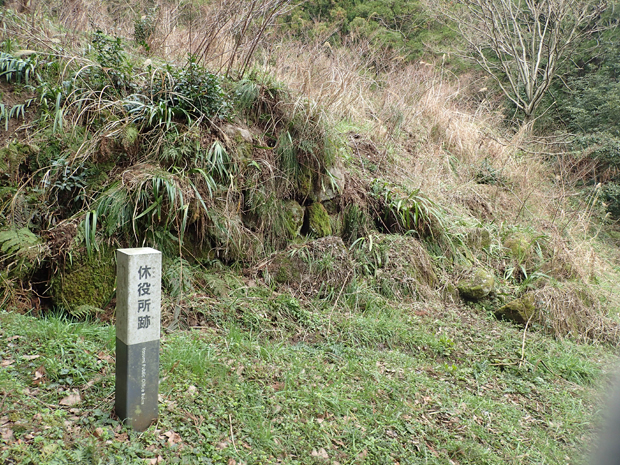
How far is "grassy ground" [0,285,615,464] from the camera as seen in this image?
258cm

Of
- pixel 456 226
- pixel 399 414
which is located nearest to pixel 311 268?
pixel 399 414

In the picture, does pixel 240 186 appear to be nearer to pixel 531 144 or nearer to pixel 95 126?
pixel 95 126

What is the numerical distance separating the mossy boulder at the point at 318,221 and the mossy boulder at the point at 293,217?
0.53 feet

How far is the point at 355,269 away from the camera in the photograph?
5340 mm

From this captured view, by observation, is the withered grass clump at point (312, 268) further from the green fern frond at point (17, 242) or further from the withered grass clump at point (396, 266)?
the green fern frond at point (17, 242)

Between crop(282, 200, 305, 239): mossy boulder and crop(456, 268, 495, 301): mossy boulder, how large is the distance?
2355 millimetres

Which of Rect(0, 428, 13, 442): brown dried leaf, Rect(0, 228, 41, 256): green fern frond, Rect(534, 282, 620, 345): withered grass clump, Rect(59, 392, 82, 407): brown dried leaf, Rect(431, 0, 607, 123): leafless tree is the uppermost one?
Rect(431, 0, 607, 123): leafless tree

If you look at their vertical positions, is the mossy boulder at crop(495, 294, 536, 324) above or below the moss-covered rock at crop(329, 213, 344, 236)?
below

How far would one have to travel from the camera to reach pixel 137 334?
8.39 ft

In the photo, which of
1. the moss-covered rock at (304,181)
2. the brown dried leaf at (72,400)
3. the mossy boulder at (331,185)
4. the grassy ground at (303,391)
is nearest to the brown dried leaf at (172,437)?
the grassy ground at (303,391)

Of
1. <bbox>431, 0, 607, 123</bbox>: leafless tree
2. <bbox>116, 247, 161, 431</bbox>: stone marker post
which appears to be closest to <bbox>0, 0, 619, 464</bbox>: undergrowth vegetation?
<bbox>116, 247, 161, 431</bbox>: stone marker post

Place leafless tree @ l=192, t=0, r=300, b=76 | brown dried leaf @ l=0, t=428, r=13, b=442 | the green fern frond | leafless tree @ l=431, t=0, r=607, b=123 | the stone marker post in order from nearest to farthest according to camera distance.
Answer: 1. brown dried leaf @ l=0, t=428, r=13, b=442
2. the stone marker post
3. the green fern frond
4. leafless tree @ l=192, t=0, r=300, b=76
5. leafless tree @ l=431, t=0, r=607, b=123

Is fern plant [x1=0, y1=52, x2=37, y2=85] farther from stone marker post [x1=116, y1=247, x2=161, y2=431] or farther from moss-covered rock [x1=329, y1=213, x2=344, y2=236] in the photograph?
moss-covered rock [x1=329, y1=213, x2=344, y2=236]

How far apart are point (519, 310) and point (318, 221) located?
2795 mm
